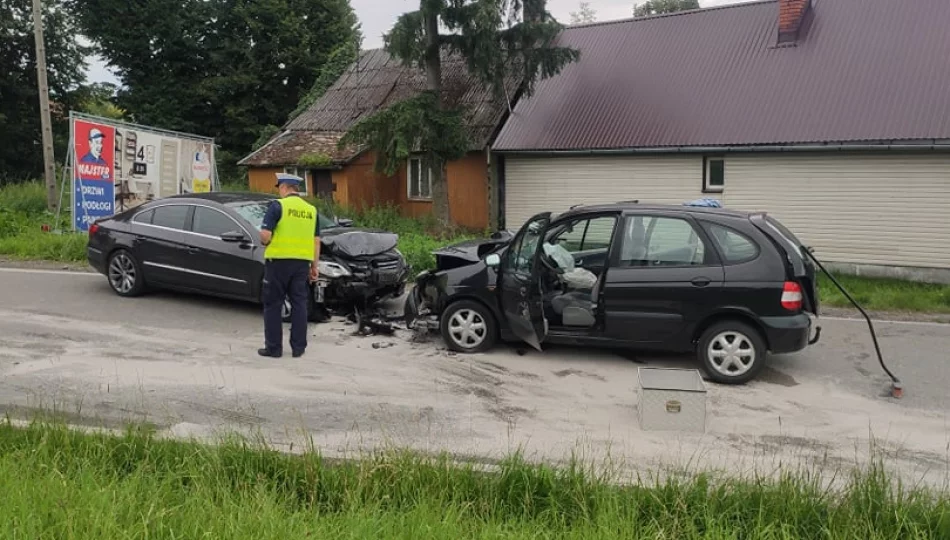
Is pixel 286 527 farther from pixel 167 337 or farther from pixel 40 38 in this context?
pixel 40 38

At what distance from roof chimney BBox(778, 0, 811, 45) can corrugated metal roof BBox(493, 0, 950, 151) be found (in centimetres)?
25

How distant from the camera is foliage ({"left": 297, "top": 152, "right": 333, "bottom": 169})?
21688 millimetres

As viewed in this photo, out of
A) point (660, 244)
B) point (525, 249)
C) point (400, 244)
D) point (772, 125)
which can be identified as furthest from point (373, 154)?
point (660, 244)

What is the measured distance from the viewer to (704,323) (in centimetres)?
714

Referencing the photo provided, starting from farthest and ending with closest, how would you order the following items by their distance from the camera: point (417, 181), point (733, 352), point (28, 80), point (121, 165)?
point (28, 80) → point (417, 181) → point (121, 165) → point (733, 352)

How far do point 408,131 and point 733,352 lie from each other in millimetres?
11232

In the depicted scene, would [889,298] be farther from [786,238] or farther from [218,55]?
[218,55]

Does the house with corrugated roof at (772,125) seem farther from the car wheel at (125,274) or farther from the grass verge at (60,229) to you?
the car wheel at (125,274)

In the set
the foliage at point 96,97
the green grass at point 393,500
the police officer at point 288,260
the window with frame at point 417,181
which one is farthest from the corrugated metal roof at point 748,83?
the foliage at point 96,97

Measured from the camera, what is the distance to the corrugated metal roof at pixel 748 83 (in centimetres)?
1544

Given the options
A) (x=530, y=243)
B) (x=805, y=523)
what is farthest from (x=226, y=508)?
(x=530, y=243)

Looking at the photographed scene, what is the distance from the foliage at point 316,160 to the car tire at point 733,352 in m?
16.4

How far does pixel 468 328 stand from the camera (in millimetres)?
7934

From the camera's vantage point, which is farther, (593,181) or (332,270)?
(593,181)
